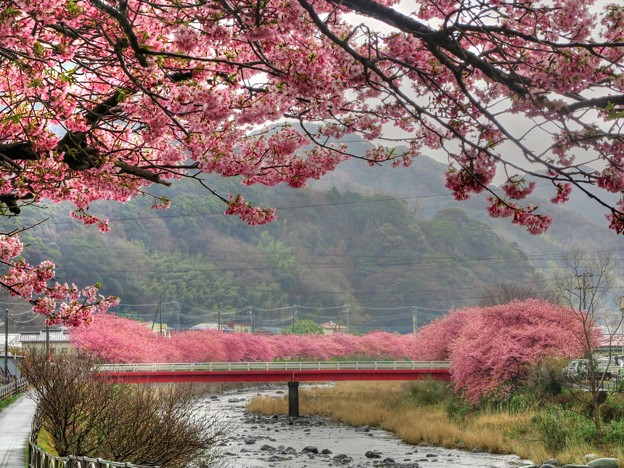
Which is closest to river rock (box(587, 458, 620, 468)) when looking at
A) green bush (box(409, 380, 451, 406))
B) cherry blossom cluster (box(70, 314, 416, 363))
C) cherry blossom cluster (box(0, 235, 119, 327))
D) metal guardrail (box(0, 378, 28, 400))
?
cherry blossom cluster (box(0, 235, 119, 327))

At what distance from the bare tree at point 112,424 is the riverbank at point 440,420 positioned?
43.7 feet

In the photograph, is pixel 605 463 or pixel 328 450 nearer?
pixel 605 463

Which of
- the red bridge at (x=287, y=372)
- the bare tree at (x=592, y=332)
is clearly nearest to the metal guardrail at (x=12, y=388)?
the red bridge at (x=287, y=372)

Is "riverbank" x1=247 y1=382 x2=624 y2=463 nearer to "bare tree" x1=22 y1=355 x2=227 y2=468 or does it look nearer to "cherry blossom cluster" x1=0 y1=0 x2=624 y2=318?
"bare tree" x1=22 y1=355 x2=227 y2=468

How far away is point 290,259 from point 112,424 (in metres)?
144

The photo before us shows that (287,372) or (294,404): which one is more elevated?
(287,372)

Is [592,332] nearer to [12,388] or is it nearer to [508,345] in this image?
[508,345]

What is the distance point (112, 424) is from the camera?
52.3 feet

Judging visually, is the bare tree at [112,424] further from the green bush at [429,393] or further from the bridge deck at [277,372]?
the green bush at [429,393]

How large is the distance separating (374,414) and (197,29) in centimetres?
3893

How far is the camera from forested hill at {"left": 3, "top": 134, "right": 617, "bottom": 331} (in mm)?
140125

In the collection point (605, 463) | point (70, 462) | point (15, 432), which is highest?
point (70, 462)

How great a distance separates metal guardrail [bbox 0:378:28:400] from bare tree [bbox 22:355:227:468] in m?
23.7

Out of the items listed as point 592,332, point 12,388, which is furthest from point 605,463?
point 12,388
